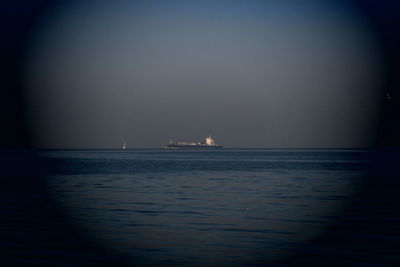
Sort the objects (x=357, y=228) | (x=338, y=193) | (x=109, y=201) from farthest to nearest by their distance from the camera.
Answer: (x=338, y=193), (x=109, y=201), (x=357, y=228)

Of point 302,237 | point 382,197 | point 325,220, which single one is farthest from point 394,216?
point 382,197

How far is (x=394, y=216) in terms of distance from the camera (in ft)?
80.9

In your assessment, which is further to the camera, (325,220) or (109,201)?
(109,201)

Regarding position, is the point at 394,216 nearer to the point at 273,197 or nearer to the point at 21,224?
the point at 273,197

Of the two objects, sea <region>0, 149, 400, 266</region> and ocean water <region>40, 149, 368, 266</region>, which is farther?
ocean water <region>40, 149, 368, 266</region>

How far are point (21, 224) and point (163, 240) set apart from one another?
258 inches

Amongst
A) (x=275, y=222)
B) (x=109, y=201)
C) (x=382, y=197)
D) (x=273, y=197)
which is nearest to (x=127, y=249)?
(x=275, y=222)

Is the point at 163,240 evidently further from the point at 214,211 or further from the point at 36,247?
the point at 214,211

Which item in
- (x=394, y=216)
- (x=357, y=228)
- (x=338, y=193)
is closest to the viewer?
(x=357, y=228)

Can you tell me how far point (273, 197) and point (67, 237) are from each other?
18.1 meters

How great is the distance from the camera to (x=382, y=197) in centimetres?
3478

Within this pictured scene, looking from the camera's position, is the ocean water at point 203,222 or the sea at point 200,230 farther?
the ocean water at point 203,222

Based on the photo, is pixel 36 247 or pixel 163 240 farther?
pixel 163 240

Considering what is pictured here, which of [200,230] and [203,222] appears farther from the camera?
[203,222]
